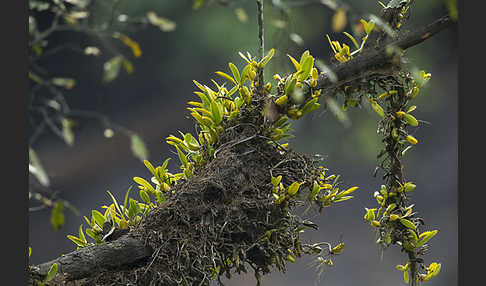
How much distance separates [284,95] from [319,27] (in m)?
2.92

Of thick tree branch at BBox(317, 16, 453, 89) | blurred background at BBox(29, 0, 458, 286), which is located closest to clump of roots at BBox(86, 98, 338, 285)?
thick tree branch at BBox(317, 16, 453, 89)

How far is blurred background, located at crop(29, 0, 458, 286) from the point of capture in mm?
3910

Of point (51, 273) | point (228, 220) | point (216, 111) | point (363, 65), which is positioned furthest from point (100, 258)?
point (363, 65)

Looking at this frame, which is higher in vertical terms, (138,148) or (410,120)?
(410,120)

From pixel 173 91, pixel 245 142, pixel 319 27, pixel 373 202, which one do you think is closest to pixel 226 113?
pixel 245 142

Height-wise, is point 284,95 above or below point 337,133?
below

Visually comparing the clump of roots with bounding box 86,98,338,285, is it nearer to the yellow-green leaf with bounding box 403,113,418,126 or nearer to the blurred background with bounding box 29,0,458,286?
the yellow-green leaf with bounding box 403,113,418,126

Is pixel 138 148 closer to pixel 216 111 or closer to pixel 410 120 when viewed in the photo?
pixel 216 111

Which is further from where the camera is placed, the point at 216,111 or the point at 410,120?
the point at 410,120

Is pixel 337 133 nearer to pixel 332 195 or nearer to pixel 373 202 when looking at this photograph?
pixel 373 202

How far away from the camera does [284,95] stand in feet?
3.42

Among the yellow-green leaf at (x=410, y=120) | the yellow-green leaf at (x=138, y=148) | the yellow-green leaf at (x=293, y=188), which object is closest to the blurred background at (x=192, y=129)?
the yellow-green leaf at (x=410, y=120)

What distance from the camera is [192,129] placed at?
429cm

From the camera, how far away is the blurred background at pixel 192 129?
3.91m
